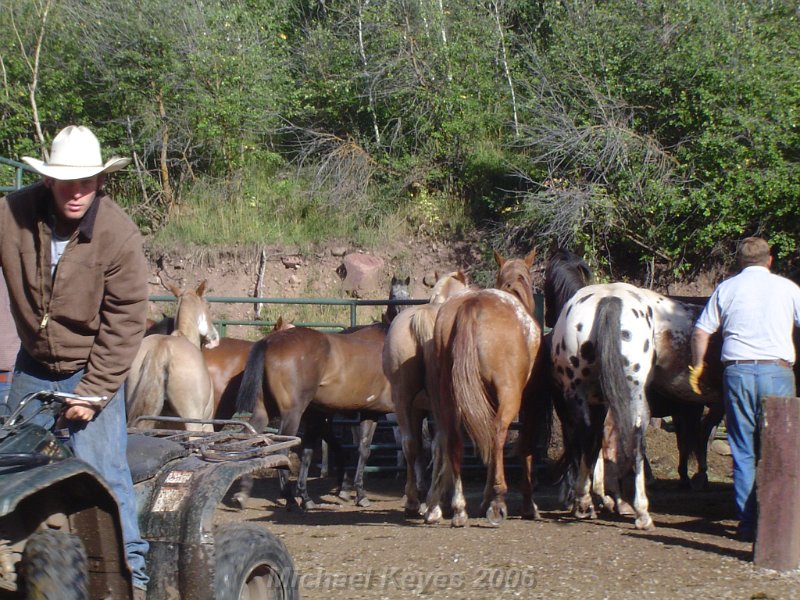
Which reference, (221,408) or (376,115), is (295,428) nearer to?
(221,408)

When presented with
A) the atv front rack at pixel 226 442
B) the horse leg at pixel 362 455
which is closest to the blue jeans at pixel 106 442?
the atv front rack at pixel 226 442

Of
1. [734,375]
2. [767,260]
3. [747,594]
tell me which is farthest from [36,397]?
[767,260]

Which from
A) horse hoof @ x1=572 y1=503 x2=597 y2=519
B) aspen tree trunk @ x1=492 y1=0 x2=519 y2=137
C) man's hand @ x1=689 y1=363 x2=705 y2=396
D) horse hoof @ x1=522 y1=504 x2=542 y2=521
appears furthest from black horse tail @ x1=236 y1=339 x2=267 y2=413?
aspen tree trunk @ x1=492 y1=0 x2=519 y2=137

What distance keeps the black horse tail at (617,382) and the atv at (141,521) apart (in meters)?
3.51

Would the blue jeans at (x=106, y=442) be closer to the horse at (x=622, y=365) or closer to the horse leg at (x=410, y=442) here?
the horse at (x=622, y=365)

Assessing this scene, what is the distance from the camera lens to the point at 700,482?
366 inches

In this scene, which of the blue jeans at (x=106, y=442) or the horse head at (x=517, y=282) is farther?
the horse head at (x=517, y=282)

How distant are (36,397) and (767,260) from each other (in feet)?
16.9

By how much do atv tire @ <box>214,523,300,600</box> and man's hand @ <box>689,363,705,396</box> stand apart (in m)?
3.93

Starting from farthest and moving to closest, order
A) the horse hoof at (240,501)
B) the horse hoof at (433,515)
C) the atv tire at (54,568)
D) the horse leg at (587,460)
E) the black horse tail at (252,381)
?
the black horse tail at (252,381), the horse hoof at (240,501), the horse leg at (587,460), the horse hoof at (433,515), the atv tire at (54,568)

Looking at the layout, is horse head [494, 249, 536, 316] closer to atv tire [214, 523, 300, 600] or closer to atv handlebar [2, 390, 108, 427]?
atv tire [214, 523, 300, 600]

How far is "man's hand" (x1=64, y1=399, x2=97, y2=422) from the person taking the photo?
10.6 ft

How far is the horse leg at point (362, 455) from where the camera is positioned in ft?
30.9

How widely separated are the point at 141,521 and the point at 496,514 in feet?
13.1
